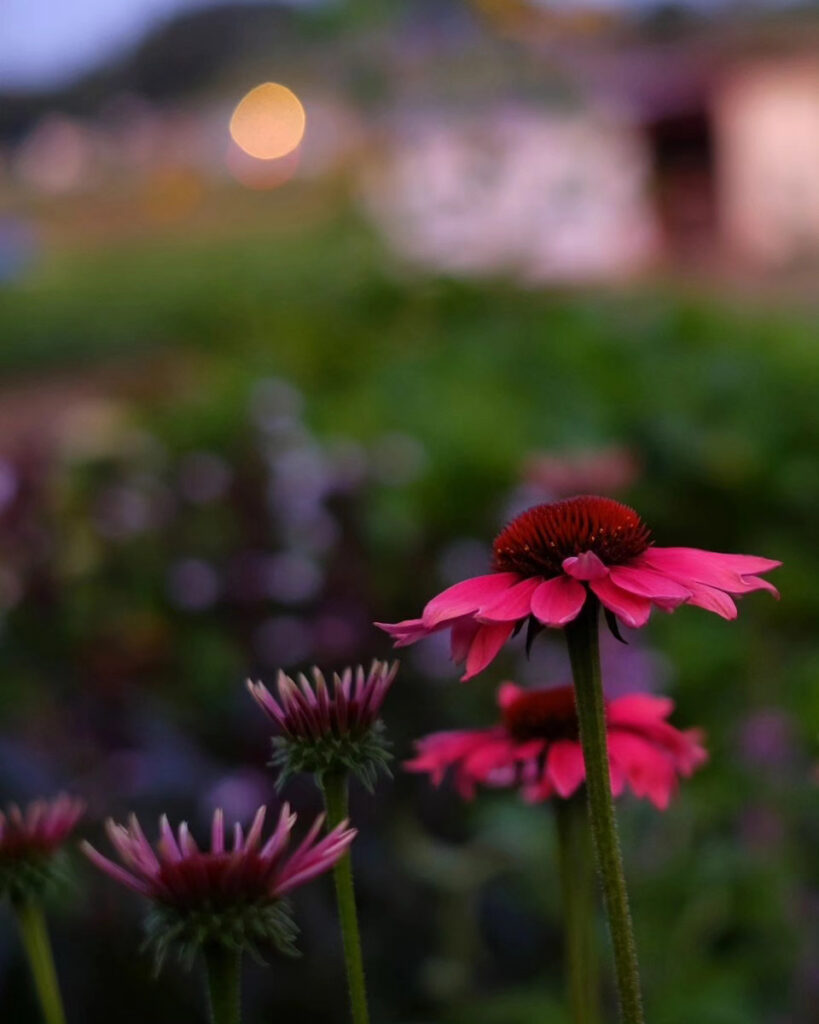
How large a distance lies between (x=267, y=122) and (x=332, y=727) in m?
3.29

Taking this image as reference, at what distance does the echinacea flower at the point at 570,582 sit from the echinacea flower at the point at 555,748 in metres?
0.06

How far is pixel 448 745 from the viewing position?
1.42 feet

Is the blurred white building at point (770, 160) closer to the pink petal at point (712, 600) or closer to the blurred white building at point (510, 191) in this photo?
the blurred white building at point (510, 191)

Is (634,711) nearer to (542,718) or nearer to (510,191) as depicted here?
(542,718)

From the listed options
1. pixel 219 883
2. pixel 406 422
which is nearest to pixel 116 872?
pixel 219 883

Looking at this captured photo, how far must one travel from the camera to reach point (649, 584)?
0.33 m

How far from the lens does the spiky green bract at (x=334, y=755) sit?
0.33 meters

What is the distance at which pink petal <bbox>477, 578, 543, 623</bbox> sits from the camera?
0.32m

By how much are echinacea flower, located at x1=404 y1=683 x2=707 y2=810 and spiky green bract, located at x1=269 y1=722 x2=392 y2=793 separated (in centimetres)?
8

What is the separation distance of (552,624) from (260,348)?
2.78 m

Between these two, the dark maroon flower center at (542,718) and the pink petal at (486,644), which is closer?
the pink petal at (486,644)

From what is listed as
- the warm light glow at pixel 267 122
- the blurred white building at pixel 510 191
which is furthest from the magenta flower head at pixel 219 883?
the blurred white building at pixel 510 191

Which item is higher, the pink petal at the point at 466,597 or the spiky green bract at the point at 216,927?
the pink petal at the point at 466,597

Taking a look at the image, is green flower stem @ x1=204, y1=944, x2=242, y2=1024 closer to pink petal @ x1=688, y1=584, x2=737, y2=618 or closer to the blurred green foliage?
pink petal @ x1=688, y1=584, x2=737, y2=618
